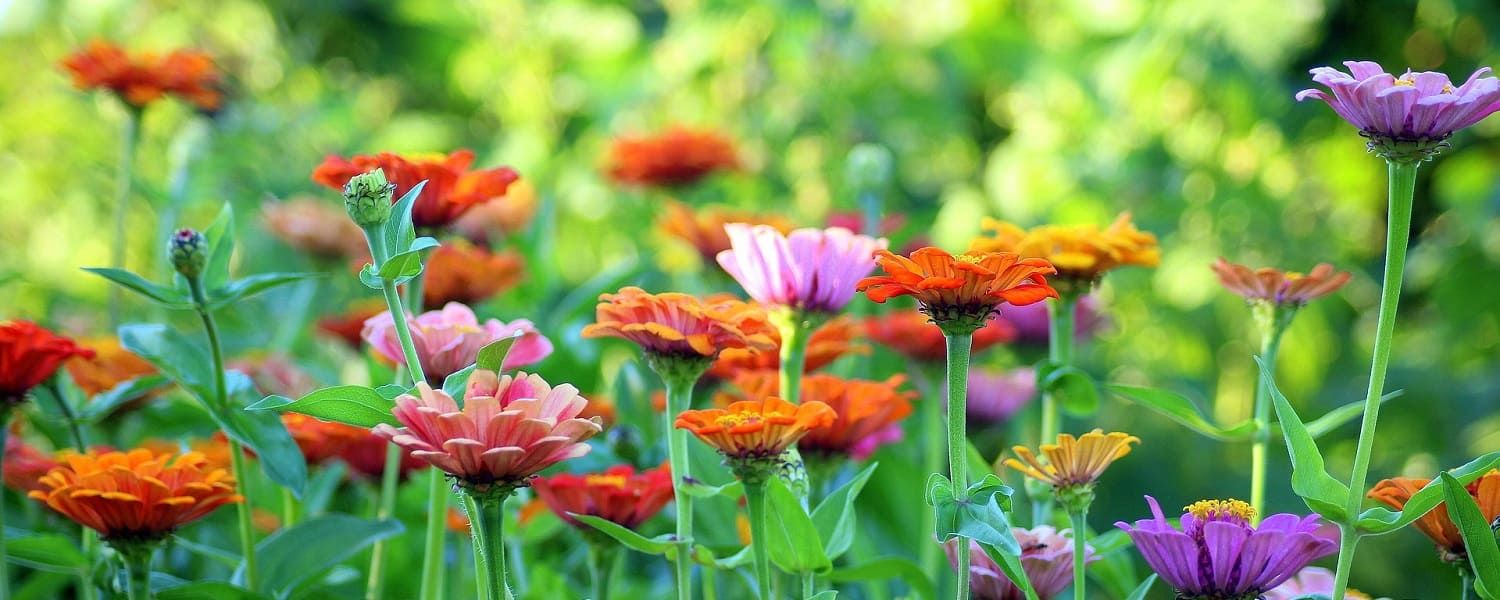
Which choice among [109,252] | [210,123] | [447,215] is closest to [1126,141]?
[210,123]

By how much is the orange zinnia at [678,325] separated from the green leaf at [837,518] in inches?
3.1

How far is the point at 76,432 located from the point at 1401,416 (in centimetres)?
147

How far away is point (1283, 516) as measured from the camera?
47 cm

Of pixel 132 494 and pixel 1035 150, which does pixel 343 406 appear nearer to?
pixel 132 494

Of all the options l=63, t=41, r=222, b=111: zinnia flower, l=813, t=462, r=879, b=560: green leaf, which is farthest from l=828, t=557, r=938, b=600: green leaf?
l=63, t=41, r=222, b=111: zinnia flower

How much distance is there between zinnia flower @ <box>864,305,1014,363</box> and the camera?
0.77 m

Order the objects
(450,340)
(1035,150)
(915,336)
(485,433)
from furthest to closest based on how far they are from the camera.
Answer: (1035,150) < (915,336) < (450,340) < (485,433)

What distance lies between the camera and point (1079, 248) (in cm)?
60

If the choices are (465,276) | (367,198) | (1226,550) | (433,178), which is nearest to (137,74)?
(465,276)

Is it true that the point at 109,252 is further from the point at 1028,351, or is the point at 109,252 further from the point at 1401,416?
the point at 1401,416

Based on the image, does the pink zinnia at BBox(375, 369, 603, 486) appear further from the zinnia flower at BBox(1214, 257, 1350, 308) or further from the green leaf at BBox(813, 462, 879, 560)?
the zinnia flower at BBox(1214, 257, 1350, 308)

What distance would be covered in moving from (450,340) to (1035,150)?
1111 mm

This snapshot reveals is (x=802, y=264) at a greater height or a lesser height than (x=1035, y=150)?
lesser

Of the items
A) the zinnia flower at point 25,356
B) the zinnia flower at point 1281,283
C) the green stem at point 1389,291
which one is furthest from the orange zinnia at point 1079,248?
the zinnia flower at point 25,356
